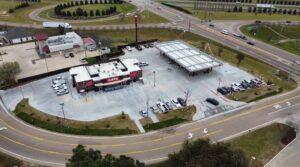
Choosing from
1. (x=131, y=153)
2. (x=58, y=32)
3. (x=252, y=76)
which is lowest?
(x=131, y=153)

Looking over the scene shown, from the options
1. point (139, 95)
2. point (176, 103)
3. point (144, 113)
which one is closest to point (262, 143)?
point (176, 103)

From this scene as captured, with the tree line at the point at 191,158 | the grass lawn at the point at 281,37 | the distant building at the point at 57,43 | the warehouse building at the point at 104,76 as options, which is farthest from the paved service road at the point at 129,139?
the grass lawn at the point at 281,37

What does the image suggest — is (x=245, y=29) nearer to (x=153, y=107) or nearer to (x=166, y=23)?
(x=166, y=23)

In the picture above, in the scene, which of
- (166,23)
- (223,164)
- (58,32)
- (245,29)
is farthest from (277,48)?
(58,32)

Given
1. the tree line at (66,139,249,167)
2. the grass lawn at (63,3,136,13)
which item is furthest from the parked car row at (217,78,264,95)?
the grass lawn at (63,3,136,13)

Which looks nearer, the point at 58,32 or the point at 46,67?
the point at 46,67

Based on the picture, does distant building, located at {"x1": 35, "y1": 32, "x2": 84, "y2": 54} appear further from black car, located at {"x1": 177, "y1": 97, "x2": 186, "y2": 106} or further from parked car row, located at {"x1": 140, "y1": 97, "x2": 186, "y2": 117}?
black car, located at {"x1": 177, "y1": 97, "x2": 186, "y2": 106}

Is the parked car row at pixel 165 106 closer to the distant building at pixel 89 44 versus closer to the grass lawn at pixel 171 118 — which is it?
the grass lawn at pixel 171 118
